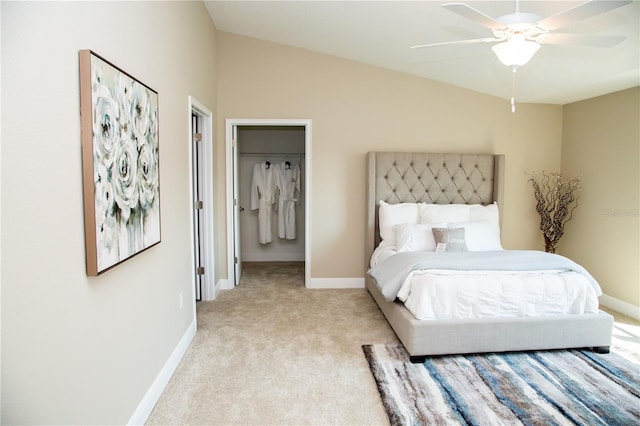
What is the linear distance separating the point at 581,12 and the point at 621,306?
325 cm

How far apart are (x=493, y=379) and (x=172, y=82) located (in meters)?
2.99

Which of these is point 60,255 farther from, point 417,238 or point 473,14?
point 417,238

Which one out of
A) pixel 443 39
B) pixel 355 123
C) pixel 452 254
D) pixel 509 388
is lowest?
pixel 509 388

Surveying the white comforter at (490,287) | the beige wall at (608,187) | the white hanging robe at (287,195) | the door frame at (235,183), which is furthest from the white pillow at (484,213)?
the white hanging robe at (287,195)

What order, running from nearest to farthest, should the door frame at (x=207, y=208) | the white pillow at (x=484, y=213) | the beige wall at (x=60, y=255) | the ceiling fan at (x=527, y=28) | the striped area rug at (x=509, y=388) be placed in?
the beige wall at (x=60, y=255) < the ceiling fan at (x=527, y=28) < the striped area rug at (x=509, y=388) < the door frame at (x=207, y=208) < the white pillow at (x=484, y=213)

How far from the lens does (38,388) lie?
4.01 ft

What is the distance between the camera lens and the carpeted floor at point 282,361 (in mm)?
2133

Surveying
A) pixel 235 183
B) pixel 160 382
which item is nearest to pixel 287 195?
pixel 235 183

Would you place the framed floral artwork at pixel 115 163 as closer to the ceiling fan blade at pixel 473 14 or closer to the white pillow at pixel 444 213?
the ceiling fan blade at pixel 473 14

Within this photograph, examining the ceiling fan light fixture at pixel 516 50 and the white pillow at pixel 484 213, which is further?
the white pillow at pixel 484 213

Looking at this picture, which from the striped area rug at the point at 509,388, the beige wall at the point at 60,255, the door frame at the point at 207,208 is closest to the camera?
the beige wall at the point at 60,255

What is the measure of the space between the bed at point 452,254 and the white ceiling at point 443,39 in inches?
36.0

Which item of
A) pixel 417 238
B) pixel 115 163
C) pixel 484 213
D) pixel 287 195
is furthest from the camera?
pixel 287 195

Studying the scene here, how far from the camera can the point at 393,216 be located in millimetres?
4082
